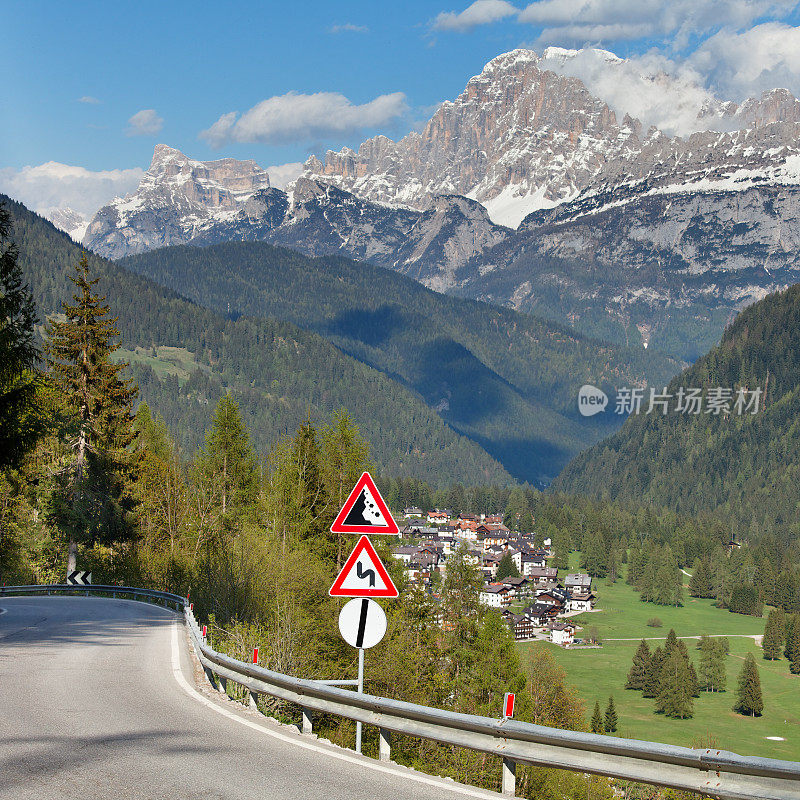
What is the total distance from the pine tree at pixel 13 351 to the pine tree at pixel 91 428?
46.2 feet

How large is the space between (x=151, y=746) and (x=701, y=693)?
311 ft

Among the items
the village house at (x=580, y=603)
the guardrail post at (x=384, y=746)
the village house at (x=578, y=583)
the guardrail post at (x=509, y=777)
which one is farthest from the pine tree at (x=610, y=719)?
the guardrail post at (x=509, y=777)

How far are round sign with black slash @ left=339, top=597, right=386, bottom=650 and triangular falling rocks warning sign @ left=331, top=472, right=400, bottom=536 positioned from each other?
996 millimetres

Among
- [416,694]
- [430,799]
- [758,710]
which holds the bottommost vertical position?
[758,710]

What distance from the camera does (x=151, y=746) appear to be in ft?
33.2

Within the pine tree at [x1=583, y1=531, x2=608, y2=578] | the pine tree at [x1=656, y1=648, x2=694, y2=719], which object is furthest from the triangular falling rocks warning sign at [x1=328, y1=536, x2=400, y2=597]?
the pine tree at [x1=583, y1=531, x2=608, y2=578]

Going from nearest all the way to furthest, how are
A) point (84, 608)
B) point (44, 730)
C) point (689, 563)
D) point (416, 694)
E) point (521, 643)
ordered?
point (44, 730)
point (416, 694)
point (84, 608)
point (521, 643)
point (689, 563)

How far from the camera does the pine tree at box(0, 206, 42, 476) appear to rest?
79.9 ft

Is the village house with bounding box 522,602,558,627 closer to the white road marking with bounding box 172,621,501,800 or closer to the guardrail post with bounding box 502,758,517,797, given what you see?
the white road marking with bounding box 172,621,501,800

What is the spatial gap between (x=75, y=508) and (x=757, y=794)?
36601mm

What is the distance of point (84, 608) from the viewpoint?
30781 mm

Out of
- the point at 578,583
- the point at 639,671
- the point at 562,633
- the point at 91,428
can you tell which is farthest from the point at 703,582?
the point at 91,428

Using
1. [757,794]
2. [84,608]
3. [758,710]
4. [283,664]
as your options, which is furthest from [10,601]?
[758,710]

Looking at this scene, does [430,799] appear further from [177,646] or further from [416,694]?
[416,694]
